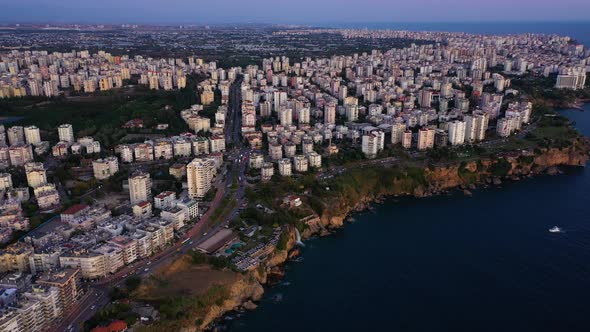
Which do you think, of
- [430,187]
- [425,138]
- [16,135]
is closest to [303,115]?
[425,138]

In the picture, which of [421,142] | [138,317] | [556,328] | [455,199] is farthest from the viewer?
[421,142]

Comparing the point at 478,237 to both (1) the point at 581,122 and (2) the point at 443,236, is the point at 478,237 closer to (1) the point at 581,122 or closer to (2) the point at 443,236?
(2) the point at 443,236

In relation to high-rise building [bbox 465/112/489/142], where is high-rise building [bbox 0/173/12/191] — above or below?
below

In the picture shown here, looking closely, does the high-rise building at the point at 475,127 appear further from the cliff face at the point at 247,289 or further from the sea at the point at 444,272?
the cliff face at the point at 247,289

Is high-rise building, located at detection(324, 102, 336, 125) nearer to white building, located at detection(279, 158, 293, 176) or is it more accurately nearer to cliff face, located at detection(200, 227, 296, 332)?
white building, located at detection(279, 158, 293, 176)

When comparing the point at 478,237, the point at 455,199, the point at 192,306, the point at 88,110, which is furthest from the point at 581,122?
the point at 88,110

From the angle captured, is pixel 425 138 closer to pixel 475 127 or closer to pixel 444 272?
pixel 475 127

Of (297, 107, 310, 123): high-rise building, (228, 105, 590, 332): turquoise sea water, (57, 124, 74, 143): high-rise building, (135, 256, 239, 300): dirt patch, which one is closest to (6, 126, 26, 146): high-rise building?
(57, 124, 74, 143): high-rise building
